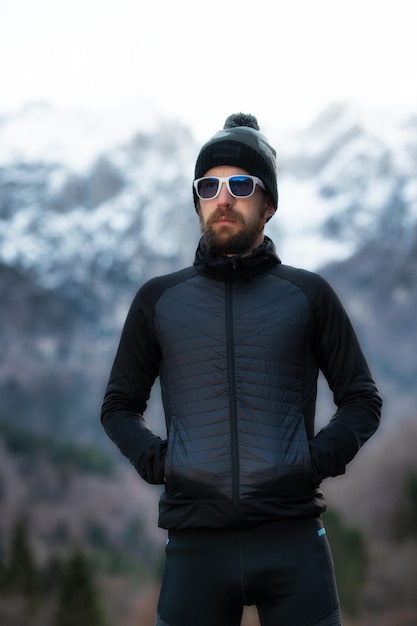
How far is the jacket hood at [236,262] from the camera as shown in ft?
8.01

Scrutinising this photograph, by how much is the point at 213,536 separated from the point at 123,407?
47cm

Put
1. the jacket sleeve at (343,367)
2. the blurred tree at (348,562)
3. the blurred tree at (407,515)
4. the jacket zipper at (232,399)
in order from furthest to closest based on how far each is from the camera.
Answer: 1. the blurred tree at (407,515)
2. the blurred tree at (348,562)
3. the jacket sleeve at (343,367)
4. the jacket zipper at (232,399)

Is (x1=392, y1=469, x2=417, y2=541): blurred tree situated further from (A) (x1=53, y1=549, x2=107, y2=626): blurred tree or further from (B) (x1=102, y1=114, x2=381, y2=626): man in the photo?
(B) (x1=102, y1=114, x2=381, y2=626): man

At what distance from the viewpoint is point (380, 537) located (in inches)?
2094

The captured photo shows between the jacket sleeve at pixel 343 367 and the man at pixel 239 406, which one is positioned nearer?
the man at pixel 239 406

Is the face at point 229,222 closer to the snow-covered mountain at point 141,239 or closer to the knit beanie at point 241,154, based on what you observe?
the knit beanie at point 241,154

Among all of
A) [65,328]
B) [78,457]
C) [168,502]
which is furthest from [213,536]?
[65,328]

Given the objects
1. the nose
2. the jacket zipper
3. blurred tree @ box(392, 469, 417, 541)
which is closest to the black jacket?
the jacket zipper

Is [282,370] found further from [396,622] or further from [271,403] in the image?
[396,622]

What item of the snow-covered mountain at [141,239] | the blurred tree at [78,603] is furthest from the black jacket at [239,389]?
the snow-covered mountain at [141,239]

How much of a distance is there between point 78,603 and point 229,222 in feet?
126

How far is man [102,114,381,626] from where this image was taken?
2.22m

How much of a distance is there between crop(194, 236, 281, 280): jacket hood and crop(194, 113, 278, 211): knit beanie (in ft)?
0.66

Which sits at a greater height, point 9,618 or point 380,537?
point 380,537
